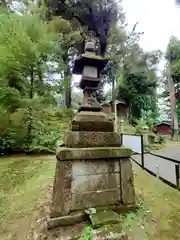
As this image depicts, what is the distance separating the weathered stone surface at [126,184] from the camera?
9.20 ft

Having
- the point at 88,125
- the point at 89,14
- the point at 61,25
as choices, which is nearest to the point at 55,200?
the point at 88,125

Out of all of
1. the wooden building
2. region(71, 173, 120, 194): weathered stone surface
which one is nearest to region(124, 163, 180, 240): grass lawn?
region(71, 173, 120, 194): weathered stone surface

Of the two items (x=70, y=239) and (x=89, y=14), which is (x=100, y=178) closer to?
(x=70, y=239)

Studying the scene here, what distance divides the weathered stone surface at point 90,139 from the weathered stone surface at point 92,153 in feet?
0.42

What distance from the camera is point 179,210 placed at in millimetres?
3016

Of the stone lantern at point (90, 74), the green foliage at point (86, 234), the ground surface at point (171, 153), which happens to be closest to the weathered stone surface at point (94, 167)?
the green foliage at point (86, 234)

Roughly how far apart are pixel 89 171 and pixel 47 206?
1.14 m

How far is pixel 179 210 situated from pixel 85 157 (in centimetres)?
196

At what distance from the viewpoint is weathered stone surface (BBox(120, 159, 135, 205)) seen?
2.80 m

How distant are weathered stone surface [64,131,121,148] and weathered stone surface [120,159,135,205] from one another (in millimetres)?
373

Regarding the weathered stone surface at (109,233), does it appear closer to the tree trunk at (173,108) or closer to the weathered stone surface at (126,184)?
the weathered stone surface at (126,184)

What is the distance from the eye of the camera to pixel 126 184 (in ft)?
9.27

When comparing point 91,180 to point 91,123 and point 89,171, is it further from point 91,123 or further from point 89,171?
point 91,123

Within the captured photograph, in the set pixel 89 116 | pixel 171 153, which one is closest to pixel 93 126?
pixel 89 116
